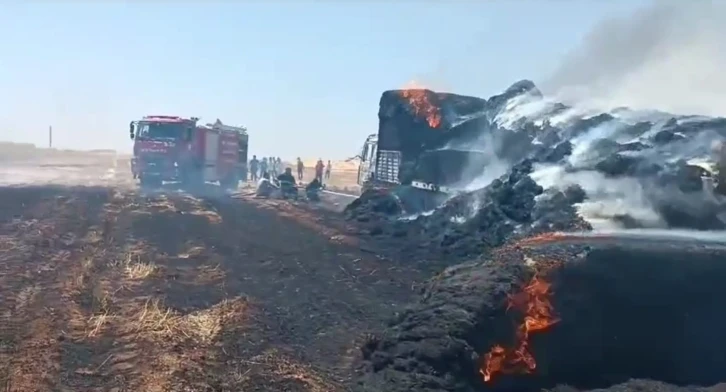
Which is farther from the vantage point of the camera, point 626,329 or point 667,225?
point 667,225

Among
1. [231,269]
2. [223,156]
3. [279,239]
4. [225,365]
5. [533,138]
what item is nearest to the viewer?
[225,365]

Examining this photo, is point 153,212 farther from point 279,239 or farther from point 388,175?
point 388,175

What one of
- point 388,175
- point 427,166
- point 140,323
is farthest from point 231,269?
point 388,175

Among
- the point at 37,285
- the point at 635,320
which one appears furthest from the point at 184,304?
the point at 635,320

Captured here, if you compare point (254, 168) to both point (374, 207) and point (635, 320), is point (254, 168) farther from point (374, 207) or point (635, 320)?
point (635, 320)

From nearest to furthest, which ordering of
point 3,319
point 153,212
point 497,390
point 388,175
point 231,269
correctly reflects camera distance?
1. point 497,390
2. point 3,319
3. point 231,269
4. point 153,212
5. point 388,175

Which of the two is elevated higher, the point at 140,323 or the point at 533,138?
the point at 533,138

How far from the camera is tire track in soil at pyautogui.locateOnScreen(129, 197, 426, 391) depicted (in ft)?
24.5

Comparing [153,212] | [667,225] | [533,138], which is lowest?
[153,212]

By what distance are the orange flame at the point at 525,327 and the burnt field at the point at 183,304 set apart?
5.14ft

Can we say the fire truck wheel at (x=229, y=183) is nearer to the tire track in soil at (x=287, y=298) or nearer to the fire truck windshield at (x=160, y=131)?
the fire truck windshield at (x=160, y=131)

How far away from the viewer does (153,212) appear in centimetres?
2036

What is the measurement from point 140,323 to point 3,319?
5.65 ft

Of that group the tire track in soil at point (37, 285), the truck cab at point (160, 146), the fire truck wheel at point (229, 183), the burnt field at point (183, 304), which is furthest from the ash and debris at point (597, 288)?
the fire truck wheel at point (229, 183)
